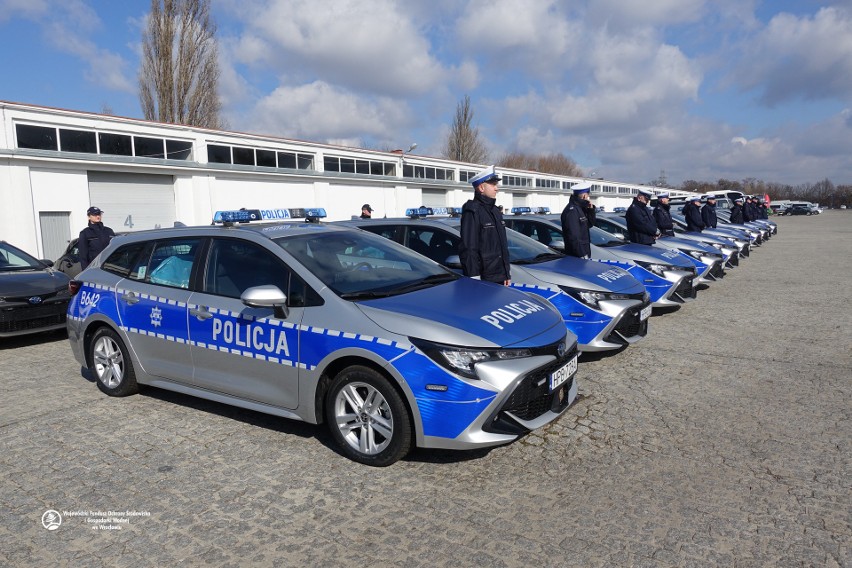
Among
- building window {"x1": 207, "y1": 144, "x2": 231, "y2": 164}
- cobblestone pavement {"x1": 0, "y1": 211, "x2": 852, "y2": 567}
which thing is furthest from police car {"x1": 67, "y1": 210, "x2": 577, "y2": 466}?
building window {"x1": 207, "y1": 144, "x2": 231, "y2": 164}

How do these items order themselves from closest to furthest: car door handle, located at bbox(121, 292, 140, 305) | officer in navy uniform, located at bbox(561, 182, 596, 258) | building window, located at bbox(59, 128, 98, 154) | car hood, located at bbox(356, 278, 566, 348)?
1. car hood, located at bbox(356, 278, 566, 348)
2. car door handle, located at bbox(121, 292, 140, 305)
3. officer in navy uniform, located at bbox(561, 182, 596, 258)
4. building window, located at bbox(59, 128, 98, 154)

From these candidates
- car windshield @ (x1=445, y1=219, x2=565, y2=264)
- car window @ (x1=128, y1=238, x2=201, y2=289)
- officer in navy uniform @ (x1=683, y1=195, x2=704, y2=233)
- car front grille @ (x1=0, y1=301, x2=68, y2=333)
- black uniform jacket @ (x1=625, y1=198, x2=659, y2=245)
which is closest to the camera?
car window @ (x1=128, y1=238, x2=201, y2=289)

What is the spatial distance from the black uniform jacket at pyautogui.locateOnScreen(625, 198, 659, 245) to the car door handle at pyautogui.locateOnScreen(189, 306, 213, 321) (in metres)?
7.81

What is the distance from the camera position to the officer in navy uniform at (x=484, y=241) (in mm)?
5898

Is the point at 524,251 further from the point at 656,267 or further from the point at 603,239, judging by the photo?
the point at 603,239

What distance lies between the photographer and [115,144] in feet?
57.4

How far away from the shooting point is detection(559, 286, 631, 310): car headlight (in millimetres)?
5988

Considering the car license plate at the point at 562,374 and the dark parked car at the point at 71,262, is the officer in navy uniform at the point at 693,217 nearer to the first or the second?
the car license plate at the point at 562,374

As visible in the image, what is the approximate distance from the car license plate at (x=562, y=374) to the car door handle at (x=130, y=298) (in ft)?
11.6

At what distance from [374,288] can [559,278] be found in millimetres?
2770

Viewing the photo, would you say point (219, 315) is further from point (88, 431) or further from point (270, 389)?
point (88, 431)

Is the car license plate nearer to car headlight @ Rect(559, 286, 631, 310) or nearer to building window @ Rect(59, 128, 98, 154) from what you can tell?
car headlight @ Rect(559, 286, 631, 310)

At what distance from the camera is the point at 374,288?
13.7ft

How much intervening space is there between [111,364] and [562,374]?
404cm
